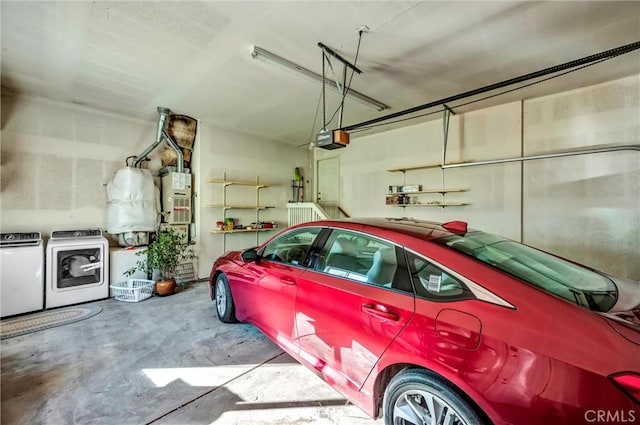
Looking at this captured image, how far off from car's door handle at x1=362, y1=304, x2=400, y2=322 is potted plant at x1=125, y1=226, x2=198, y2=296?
3.70 m

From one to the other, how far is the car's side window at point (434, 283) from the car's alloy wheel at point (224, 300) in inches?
82.5

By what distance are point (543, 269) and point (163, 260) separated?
4.49 meters

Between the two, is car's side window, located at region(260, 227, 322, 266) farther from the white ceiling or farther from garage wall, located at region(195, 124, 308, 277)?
garage wall, located at region(195, 124, 308, 277)

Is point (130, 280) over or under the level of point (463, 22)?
under

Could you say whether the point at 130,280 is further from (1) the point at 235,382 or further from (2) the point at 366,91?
(2) the point at 366,91

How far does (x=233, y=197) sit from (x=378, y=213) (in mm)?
2998

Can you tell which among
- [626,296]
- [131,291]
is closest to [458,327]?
[626,296]

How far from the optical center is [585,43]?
8.53 ft

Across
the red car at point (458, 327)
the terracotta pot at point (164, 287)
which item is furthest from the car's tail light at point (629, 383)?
the terracotta pot at point (164, 287)

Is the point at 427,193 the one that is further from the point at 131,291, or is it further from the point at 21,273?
the point at 21,273

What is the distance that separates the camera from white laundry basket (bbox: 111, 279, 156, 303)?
3.83 m

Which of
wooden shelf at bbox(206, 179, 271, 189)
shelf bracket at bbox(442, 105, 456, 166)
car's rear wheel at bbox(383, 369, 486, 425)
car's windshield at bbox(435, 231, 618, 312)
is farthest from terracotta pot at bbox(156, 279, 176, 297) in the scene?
shelf bracket at bbox(442, 105, 456, 166)

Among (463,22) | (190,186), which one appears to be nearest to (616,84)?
(463,22)

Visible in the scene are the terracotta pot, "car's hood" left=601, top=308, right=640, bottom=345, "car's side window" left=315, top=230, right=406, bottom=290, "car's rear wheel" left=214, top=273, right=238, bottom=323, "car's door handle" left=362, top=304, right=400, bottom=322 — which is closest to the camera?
"car's hood" left=601, top=308, right=640, bottom=345
